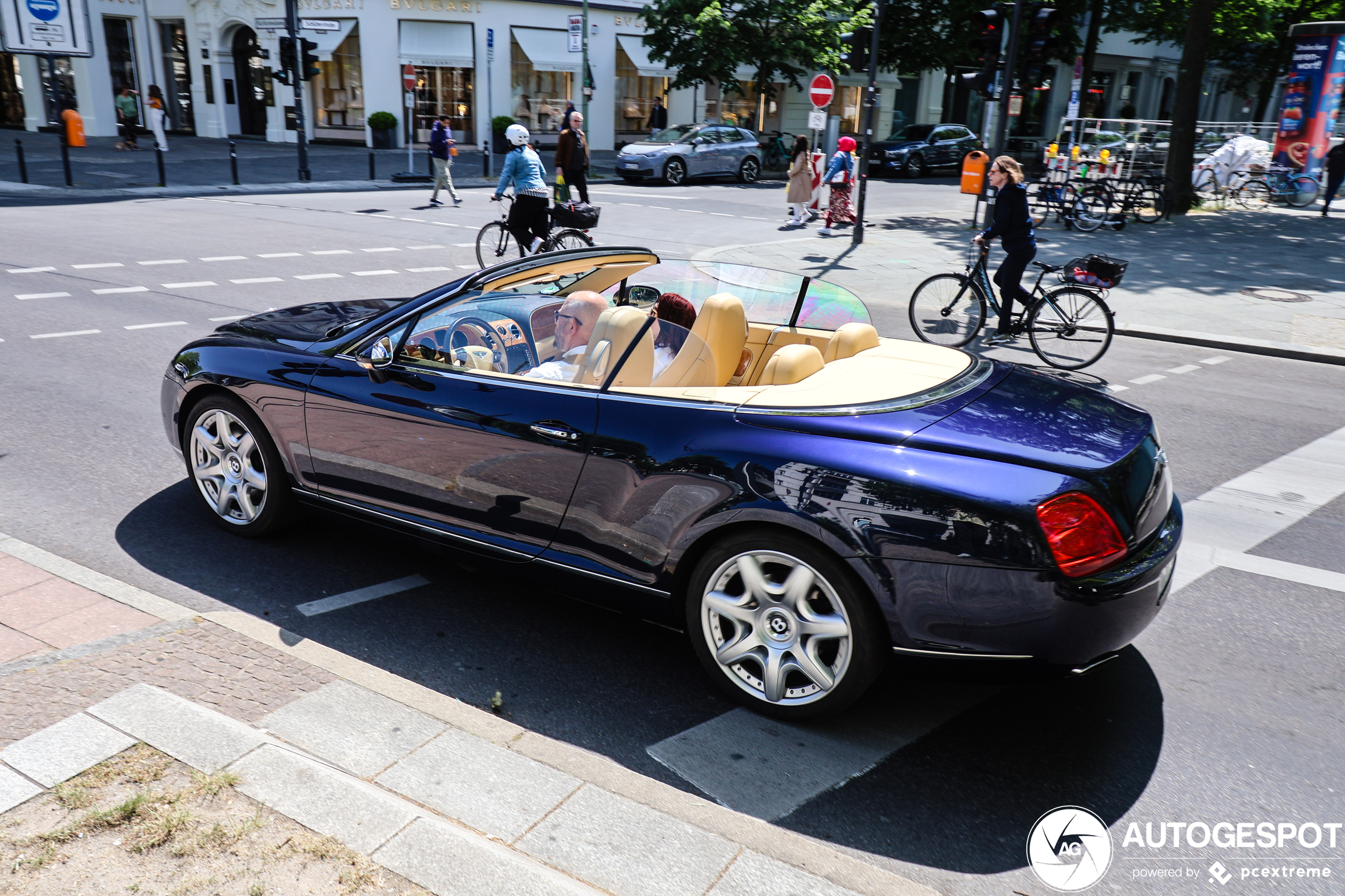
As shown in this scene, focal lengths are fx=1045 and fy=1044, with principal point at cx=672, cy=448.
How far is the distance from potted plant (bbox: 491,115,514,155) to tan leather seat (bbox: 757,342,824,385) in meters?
33.0

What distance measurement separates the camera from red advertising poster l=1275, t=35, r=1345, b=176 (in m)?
23.0

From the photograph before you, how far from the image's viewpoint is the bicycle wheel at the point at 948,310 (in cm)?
1034

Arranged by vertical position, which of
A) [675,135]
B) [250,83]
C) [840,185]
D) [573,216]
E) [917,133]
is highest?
[250,83]

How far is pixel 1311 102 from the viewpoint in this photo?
23531mm

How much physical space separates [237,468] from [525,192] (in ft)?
28.9

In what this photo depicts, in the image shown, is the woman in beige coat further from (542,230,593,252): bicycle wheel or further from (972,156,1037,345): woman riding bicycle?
(972,156,1037,345): woman riding bicycle

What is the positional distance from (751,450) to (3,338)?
828cm

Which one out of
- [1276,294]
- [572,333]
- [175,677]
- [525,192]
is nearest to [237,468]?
[175,677]

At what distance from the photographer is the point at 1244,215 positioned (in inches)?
874

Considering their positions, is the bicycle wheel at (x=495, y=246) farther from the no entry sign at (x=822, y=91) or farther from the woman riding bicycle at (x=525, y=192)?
the no entry sign at (x=822, y=91)

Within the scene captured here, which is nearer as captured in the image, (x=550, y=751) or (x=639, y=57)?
(x=550, y=751)

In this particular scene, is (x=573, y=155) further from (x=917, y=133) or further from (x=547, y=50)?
(x=547, y=50)

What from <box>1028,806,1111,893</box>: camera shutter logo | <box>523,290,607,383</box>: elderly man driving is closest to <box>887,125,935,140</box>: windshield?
<box>523,290,607,383</box>: elderly man driving

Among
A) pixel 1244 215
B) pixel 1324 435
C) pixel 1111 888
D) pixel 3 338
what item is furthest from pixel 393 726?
pixel 1244 215
